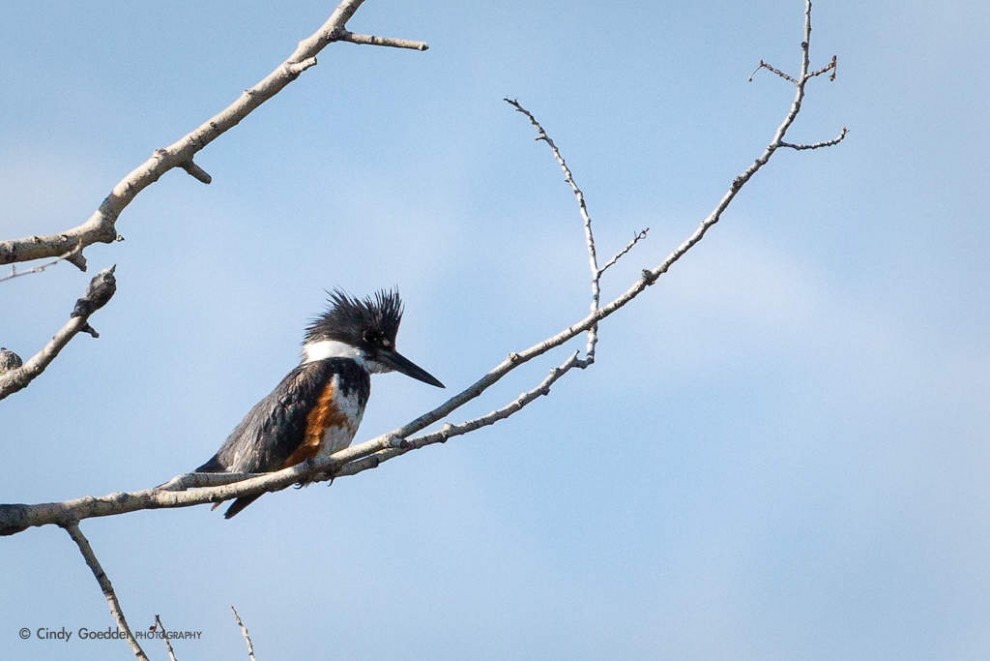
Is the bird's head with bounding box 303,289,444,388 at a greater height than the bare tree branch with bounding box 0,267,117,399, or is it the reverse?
the bird's head with bounding box 303,289,444,388

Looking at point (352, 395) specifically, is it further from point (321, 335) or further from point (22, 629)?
point (22, 629)

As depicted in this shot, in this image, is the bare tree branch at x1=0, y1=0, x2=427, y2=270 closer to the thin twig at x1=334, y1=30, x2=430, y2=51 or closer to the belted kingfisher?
the thin twig at x1=334, y1=30, x2=430, y2=51

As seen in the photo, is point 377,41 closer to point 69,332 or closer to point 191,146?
point 191,146

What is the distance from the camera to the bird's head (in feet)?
23.7

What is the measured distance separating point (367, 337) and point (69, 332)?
13.4 ft

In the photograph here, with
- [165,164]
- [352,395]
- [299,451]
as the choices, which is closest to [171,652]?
[165,164]

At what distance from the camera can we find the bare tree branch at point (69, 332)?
10.3ft

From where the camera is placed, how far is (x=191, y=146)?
3738 mm

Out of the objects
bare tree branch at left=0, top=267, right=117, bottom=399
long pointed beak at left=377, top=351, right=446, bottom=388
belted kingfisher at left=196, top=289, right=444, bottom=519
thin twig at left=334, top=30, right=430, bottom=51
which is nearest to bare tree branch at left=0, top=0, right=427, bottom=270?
thin twig at left=334, top=30, right=430, bottom=51

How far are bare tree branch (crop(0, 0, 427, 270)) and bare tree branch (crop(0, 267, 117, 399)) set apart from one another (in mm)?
363

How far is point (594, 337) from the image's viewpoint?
4.12 meters

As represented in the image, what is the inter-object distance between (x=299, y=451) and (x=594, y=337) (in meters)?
2.48

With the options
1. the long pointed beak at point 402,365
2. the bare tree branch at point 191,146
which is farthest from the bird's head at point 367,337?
the bare tree branch at point 191,146

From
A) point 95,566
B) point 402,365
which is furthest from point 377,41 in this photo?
point 402,365
